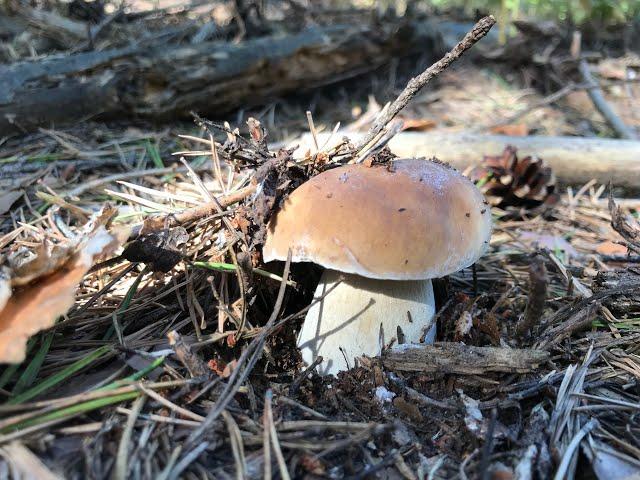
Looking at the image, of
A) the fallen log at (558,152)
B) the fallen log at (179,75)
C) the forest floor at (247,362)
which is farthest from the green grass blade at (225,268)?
the fallen log at (179,75)

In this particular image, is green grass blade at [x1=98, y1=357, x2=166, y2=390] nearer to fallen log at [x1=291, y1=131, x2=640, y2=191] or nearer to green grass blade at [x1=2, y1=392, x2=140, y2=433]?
green grass blade at [x1=2, y1=392, x2=140, y2=433]

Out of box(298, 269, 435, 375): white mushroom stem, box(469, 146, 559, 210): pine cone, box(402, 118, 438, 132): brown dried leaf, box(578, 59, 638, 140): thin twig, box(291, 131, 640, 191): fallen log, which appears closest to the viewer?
box(298, 269, 435, 375): white mushroom stem

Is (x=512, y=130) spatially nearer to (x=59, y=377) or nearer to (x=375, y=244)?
(x=375, y=244)

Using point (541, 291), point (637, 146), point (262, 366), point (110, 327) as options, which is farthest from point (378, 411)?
point (637, 146)

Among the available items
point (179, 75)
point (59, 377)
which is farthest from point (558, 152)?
point (59, 377)

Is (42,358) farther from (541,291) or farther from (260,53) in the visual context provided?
(260,53)

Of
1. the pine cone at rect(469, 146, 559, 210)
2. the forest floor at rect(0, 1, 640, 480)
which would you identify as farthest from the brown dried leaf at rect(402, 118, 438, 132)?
the forest floor at rect(0, 1, 640, 480)
